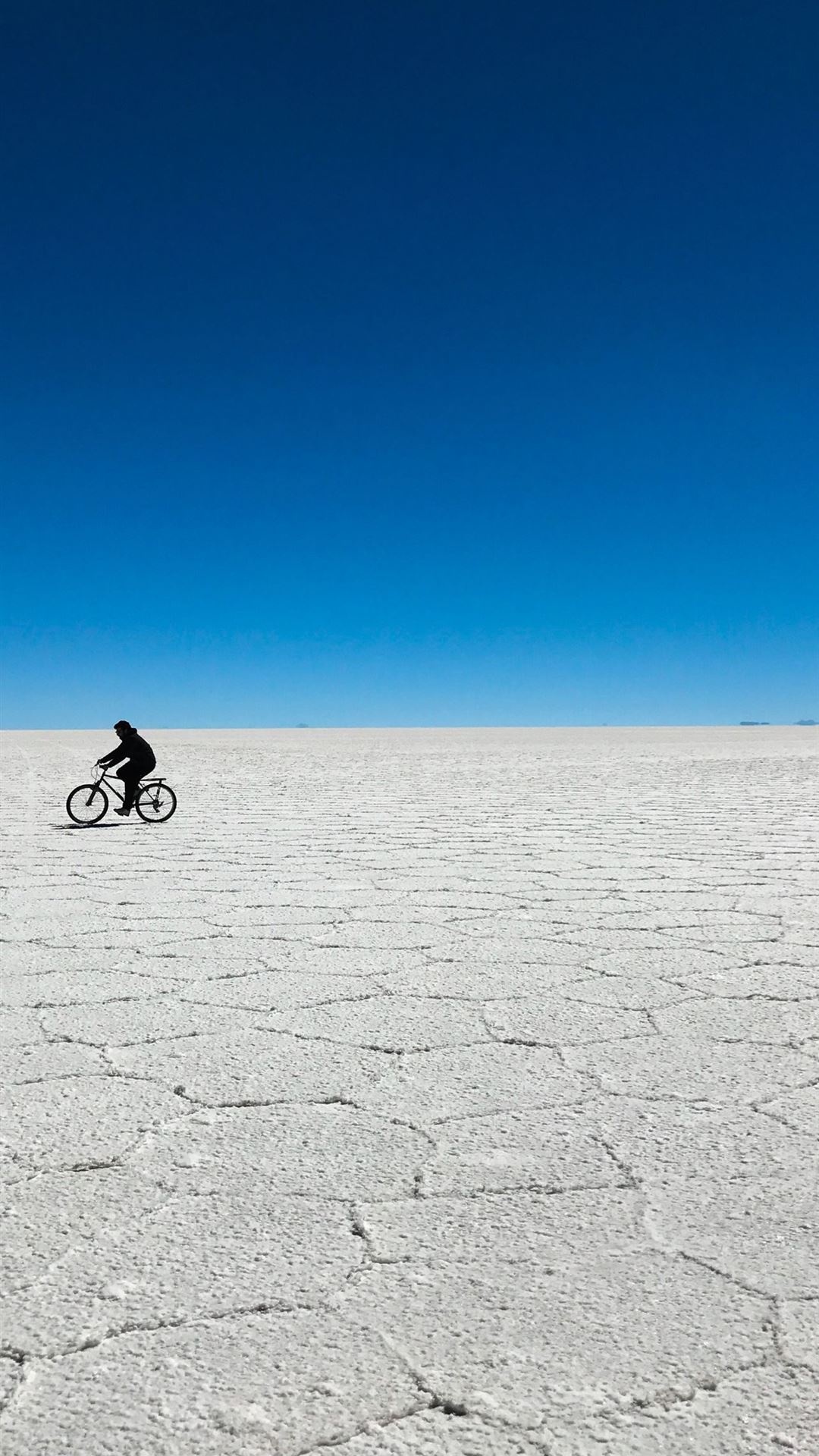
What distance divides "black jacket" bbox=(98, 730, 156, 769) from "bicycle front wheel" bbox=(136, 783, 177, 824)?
20cm

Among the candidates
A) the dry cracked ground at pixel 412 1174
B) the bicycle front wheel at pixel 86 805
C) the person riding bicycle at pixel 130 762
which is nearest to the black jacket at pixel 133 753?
the person riding bicycle at pixel 130 762

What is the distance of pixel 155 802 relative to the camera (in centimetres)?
880

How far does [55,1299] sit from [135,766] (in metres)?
7.14

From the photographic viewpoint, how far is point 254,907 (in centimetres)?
463

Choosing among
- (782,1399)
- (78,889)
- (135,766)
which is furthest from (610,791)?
(782,1399)

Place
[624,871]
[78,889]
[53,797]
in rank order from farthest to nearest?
[53,797], [624,871], [78,889]

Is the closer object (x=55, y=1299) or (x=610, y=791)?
(x=55, y=1299)

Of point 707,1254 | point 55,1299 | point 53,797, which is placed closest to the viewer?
point 55,1299

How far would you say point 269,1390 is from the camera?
1409mm

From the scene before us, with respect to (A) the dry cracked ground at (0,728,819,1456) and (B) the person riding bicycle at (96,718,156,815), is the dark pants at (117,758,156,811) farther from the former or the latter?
(A) the dry cracked ground at (0,728,819,1456)

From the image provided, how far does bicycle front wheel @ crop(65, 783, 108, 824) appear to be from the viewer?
843 centimetres

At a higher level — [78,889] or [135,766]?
[135,766]

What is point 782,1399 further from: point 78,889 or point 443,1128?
point 78,889

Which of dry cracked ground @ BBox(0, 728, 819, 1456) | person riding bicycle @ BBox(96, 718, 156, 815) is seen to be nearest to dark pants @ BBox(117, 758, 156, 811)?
person riding bicycle @ BBox(96, 718, 156, 815)
